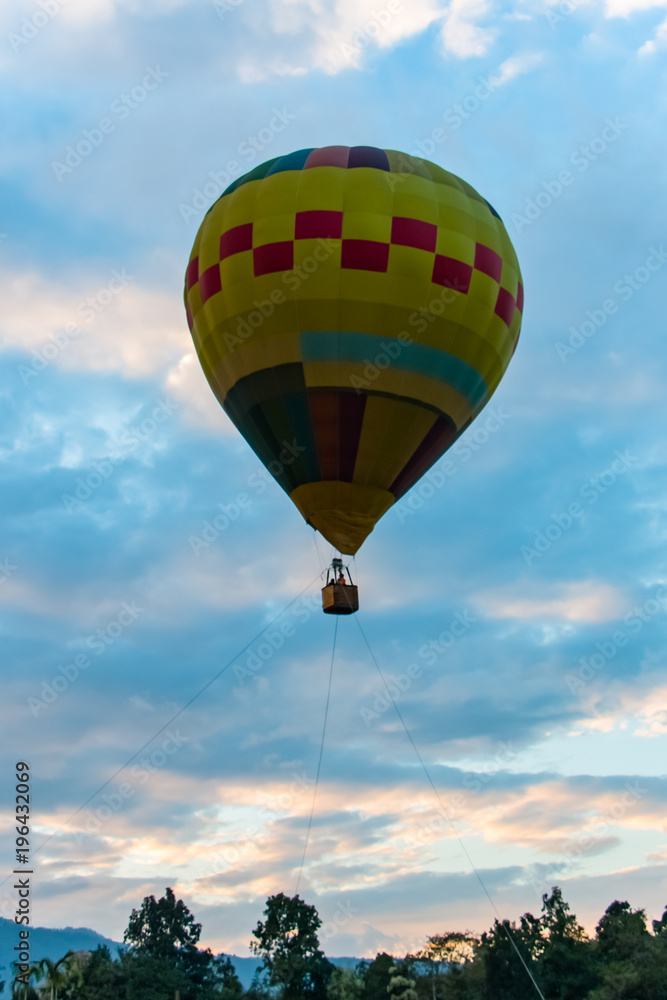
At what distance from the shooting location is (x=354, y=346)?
24.5m

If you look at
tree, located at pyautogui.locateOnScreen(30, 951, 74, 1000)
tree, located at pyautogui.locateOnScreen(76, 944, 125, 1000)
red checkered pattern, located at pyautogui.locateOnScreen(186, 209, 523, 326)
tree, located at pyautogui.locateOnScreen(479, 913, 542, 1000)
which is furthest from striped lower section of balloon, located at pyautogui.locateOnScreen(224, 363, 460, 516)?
tree, located at pyautogui.locateOnScreen(76, 944, 125, 1000)

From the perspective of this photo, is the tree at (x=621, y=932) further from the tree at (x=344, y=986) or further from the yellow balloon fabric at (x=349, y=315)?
the yellow balloon fabric at (x=349, y=315)

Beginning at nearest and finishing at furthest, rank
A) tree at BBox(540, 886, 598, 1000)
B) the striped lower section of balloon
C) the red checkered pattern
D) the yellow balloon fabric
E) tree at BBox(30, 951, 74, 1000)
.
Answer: the red checkered pattern, the yellow balloon fabric, the striped lower section of balloon, tree at BBox(30, 951, 74, 1000), tree at BBox(540, 886, 598, 1000)

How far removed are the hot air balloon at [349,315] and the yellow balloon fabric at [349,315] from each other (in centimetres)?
3

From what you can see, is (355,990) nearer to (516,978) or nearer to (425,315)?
(516,978)

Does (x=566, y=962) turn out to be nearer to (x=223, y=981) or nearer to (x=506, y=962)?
(x=506, y=962)

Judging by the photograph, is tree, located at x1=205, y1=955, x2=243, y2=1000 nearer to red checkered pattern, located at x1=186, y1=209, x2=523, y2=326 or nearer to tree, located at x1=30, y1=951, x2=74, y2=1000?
tree, located at x1=30, y1=951, x2=74, y2=1000

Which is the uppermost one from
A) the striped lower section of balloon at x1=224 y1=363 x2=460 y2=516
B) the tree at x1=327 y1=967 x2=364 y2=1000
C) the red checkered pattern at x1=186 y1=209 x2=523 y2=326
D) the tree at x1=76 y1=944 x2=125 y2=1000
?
the red checkered pattern at x1=186 y1=209 x2=523 y2=326

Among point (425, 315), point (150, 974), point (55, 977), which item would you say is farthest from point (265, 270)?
point (150, 974)

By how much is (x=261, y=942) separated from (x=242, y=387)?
4130cm

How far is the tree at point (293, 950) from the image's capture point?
181ft

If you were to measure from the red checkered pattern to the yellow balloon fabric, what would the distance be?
0.03 m

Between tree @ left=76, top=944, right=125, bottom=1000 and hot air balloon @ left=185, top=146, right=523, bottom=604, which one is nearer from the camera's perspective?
hot air balloon @ left=185, top=146, right=523, bottom=604

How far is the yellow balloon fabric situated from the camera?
2445 centimetres
